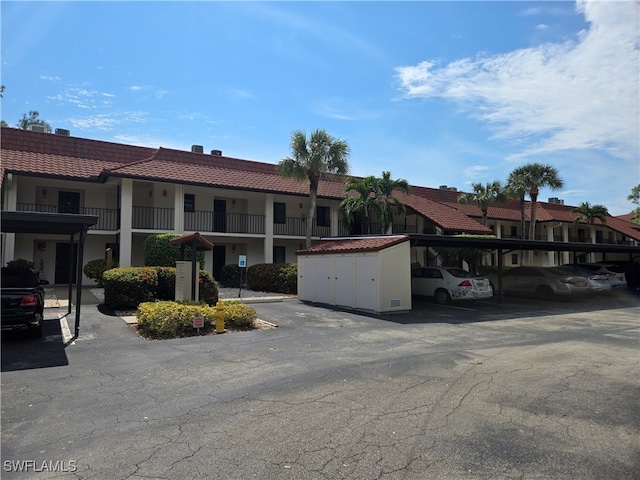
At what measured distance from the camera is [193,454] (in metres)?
3.90

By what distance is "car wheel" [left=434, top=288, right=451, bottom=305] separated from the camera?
17234 mm

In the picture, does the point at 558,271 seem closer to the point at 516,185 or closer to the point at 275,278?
the point at 275,278

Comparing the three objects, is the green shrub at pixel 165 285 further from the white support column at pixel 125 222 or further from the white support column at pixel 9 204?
the white support column at pixel 9 204

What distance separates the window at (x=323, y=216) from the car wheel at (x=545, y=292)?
1356 cm

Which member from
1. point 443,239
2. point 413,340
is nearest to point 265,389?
point 413,340

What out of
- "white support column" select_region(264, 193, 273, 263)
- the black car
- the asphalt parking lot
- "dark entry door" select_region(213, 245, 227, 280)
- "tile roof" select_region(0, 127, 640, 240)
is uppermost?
"tile roof" select_region(0, 127, 640, 240)

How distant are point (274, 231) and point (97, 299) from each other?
1258 centimetres

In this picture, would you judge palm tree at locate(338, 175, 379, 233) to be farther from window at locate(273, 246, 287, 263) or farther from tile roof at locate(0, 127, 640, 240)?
window at locate(273, 246, 287, 263)

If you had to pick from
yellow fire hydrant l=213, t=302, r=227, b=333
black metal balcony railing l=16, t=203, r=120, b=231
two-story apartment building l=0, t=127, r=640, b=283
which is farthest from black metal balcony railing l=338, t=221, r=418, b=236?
yellow fire hydrant l=213, t=302, r=227, b=333

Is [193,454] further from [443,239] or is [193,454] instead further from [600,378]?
[443,239]

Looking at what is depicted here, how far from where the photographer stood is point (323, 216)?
2942 centimetres

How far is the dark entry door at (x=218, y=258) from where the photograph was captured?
25906mm

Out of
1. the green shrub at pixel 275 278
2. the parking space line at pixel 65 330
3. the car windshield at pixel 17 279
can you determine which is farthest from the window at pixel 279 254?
the car windshield at pixel 17 279

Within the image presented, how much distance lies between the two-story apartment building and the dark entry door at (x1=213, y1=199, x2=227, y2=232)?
0.19 feet
